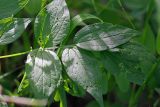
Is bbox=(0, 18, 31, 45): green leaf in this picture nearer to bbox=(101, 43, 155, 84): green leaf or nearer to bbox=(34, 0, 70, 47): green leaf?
bbox=(34, 0, 70, 47): green leaf

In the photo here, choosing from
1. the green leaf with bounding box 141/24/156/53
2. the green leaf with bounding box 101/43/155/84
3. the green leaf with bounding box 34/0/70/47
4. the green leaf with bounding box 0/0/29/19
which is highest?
the green leaf with bounding box 0/0/29/19

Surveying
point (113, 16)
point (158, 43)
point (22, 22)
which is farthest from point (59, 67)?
point (113, 16)

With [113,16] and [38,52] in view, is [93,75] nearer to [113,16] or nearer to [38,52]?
[38,52]

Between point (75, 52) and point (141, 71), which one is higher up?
point (75, 52)

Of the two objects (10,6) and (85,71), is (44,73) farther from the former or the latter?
(10,6)

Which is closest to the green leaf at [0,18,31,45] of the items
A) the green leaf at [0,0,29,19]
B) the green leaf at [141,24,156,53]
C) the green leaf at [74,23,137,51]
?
→ the green leaf at [0,0,29,19]

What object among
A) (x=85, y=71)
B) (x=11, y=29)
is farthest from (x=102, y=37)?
(x=11, y=29)

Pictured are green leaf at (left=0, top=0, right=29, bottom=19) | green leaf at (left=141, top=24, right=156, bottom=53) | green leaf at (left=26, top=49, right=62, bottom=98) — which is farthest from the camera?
green leaf at (left=141, top=24, right=156, bottom=53)
